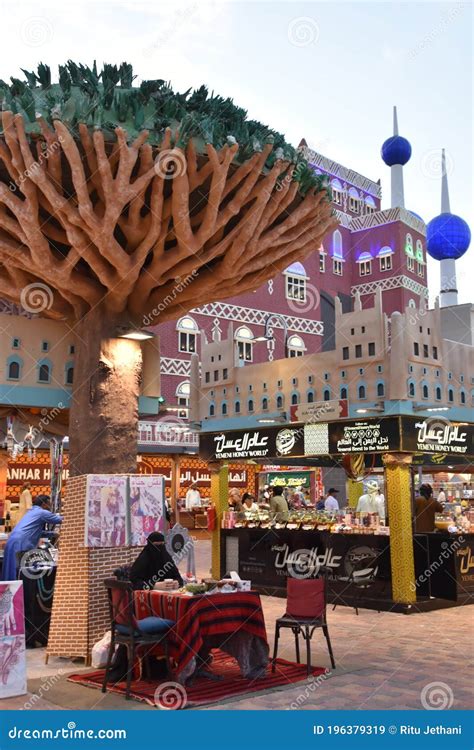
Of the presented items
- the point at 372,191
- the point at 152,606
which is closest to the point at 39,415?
the point at 152,606

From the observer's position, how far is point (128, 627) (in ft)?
22.0

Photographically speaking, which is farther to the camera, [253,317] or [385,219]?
[385,219]

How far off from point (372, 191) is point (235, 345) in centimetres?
3407

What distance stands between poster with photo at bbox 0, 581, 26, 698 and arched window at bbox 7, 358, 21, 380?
3570 millimetres

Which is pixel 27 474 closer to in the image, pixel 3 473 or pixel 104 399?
pixel 3 473

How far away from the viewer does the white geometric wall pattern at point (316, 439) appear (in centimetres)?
1314

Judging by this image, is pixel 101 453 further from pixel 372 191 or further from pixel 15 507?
pixel 372 191

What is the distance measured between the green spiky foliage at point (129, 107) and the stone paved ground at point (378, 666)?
5451mm

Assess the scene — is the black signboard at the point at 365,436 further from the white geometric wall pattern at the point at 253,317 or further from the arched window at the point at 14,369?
the white geometric wall pattern at the point at 253,317

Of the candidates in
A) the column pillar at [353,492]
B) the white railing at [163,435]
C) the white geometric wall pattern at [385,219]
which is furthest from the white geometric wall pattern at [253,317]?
the column pillar at [353,492]

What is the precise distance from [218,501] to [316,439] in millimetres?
2882

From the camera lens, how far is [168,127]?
772cm

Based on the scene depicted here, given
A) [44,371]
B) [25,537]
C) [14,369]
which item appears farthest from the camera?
[44,371]

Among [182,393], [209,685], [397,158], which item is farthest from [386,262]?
[209,685]
